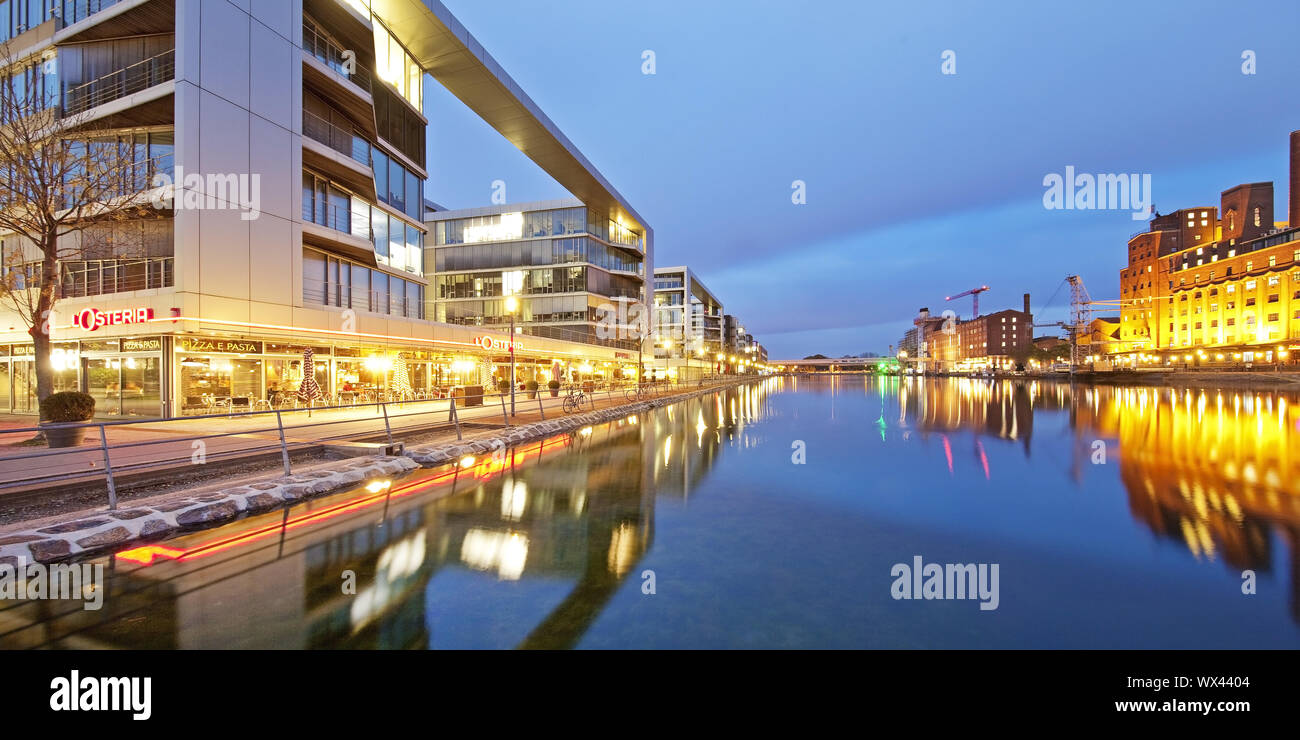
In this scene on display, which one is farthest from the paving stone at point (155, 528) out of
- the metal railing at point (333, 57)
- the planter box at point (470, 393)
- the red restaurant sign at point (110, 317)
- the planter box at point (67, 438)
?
the metal railing at point (333, 57)

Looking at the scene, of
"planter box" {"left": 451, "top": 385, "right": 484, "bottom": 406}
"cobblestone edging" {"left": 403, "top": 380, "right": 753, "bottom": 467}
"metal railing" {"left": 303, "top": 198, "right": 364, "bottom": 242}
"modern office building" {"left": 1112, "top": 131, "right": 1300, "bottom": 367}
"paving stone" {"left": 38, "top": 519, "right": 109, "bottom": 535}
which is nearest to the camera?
"paving stone" {"left": 38, "top": 519, "right": 109, "bottom": 535}

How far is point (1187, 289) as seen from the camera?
8775 cm

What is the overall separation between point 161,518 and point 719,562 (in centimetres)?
736

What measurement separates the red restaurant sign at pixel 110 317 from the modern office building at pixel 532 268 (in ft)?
114

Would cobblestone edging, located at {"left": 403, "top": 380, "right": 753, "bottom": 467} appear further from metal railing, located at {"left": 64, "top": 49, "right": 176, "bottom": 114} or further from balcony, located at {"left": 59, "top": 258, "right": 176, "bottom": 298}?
metal railing, located at {"left": 64, "top": 49, "right": 176, "bottom": 114}

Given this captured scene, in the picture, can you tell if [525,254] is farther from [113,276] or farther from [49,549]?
[49,549]

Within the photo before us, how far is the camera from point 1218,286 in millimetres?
80625

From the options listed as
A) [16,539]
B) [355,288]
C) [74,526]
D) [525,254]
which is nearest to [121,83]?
[355,288]

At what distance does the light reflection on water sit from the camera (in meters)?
4.21

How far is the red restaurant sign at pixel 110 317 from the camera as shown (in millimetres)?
17219

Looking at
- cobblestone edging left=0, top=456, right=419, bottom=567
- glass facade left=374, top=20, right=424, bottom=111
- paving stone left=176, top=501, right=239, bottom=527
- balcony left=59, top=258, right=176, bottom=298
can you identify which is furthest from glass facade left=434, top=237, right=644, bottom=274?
paving stone left=176, top=501, right=239, bottom=527

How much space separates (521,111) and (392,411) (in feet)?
73.4

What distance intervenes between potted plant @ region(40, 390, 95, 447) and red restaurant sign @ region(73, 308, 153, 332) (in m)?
6.36
